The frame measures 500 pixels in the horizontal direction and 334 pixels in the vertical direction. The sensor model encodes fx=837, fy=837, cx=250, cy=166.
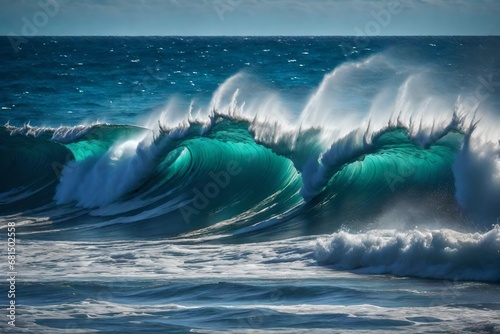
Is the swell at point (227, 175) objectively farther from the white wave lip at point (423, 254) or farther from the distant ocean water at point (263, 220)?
the white wave lip at point (423, 254)

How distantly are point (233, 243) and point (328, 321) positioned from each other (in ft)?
16.0

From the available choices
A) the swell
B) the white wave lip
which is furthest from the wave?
the white wave lip

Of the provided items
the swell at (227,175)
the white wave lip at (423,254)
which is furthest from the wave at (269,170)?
the white wave lip at (423,254)

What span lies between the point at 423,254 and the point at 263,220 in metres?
4.68

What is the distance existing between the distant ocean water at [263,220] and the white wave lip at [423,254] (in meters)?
0.02

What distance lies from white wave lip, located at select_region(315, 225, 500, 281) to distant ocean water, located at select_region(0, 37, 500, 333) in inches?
0.7

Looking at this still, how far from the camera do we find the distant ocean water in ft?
26.4

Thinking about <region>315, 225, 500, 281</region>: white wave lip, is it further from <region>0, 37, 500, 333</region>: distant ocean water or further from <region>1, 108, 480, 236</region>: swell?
<region>1, 108, 480, 236</region>: swell

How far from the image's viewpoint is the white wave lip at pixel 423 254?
Result: 898 centimetres

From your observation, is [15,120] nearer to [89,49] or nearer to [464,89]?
[464,89]

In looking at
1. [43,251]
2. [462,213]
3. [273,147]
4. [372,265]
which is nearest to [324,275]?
[372,265]

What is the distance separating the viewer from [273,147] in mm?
15117

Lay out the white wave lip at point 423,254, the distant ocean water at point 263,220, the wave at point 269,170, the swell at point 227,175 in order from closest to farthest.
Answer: the distant ocean water at point 263,220 < the white wave lip at point 423,254 < the wave at point 269,170 < the swell at point 227,175

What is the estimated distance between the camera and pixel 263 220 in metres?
13.7
